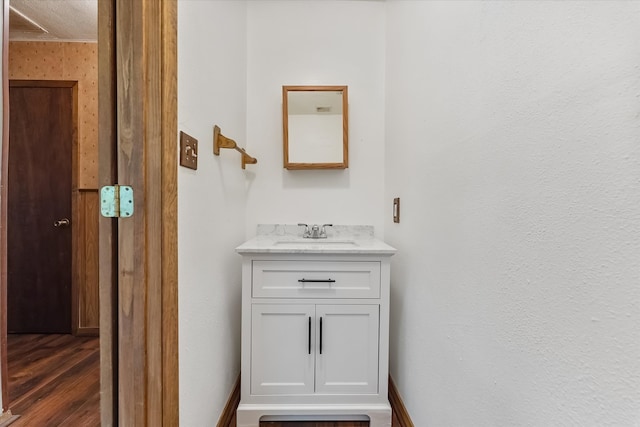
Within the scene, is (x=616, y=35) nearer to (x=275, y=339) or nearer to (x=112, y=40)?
(x=112, y=40)

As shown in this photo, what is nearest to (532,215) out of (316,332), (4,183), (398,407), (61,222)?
(316,332)

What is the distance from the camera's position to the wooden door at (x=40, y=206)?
221 centimetres

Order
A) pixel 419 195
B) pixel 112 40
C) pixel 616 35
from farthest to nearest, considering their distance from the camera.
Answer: pixel 419 195
pixel 112 40
pixel 616 35

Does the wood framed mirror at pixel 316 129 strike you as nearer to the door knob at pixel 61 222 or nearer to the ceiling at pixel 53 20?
the ceiling at pixel 53 20

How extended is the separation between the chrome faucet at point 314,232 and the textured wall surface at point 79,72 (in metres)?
1.86

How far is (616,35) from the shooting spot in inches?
15.8

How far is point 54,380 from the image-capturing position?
1614 mm

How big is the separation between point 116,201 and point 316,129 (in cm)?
125

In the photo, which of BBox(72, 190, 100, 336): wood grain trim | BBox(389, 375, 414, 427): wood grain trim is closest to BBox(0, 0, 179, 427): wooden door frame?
BBox(389, 375, 414, 427): wood grain trim

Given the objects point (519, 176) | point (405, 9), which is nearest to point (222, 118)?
point (405, 9)

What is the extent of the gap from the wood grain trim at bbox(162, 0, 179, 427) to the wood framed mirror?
965 mm

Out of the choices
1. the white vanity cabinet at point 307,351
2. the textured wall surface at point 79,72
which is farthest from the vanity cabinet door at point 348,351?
the textured wall surface at point 79,72

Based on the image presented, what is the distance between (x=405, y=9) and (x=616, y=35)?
4.05 ft

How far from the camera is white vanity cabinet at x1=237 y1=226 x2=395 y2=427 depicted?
1.23 meters
